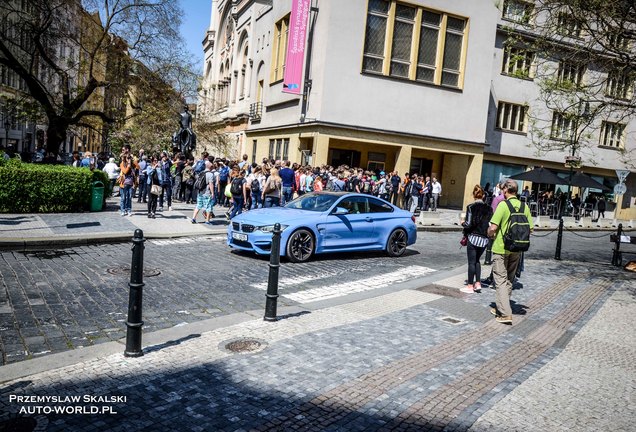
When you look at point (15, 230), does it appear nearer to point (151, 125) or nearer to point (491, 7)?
point (151, 125)

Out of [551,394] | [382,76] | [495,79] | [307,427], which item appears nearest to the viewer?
[307,427]

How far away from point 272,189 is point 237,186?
3.39 ft

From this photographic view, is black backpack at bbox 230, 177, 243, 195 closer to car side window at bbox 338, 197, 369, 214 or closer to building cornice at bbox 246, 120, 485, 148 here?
car side window at bbox 338, 197, 369, 214

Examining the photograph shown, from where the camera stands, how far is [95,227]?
1308 centimetres

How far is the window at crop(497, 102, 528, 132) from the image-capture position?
110 feet

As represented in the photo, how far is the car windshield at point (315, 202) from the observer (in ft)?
38.5

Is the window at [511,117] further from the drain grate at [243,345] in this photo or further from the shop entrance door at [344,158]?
the drain grate at [243,345]

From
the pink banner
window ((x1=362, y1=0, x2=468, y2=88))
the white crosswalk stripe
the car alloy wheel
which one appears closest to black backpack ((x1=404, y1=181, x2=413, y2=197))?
window ((x1=362, y1=0, x2=468, y2=88))

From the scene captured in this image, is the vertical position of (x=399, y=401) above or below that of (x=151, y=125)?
below

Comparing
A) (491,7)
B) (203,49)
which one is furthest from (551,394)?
(203,49)

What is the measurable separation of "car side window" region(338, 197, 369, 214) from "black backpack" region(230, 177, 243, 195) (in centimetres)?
439

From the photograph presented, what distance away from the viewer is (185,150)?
24.5 metres

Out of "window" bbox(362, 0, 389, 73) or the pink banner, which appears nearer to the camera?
"window" bbox(362, 0, 389, 73)

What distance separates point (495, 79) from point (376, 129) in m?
10.8
